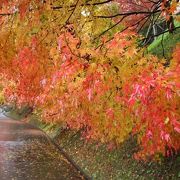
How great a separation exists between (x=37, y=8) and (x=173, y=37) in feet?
46.9

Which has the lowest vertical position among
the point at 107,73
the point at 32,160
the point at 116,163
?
the point at 32,160

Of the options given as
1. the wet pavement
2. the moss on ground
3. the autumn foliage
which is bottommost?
the wet pavement

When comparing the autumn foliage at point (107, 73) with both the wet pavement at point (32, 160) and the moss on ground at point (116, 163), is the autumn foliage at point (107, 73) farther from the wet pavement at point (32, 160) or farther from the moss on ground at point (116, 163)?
the wet pavement at point (32, 160)

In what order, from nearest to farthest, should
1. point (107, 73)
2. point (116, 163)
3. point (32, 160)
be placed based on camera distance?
1. point (107, 73)
2. point (116, 163)
3. point (32, 160)

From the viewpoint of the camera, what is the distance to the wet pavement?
565 inches

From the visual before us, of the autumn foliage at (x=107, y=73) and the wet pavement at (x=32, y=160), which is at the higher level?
the autumn foliage at (x=107, y=73)

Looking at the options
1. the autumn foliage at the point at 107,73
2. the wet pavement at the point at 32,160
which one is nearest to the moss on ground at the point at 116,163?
the wet pavement at the point at 32,160

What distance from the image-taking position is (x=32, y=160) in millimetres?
17328

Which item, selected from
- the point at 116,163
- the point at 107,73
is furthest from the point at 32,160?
the point at 107,73

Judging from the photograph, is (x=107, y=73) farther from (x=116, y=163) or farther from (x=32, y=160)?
(x=32, y=160)

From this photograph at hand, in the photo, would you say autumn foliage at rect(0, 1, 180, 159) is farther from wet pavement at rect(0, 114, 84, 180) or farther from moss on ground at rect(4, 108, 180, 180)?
wet pavement at rect(0, 114, 84, 180)

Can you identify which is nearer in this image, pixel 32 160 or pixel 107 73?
pixel 107 73

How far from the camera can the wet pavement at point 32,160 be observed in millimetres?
14352

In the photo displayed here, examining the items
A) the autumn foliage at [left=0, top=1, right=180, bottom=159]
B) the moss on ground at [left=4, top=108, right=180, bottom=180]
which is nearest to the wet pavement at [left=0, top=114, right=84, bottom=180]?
the moss on ground at [left=4, top=108, right=180, bottom=180]
